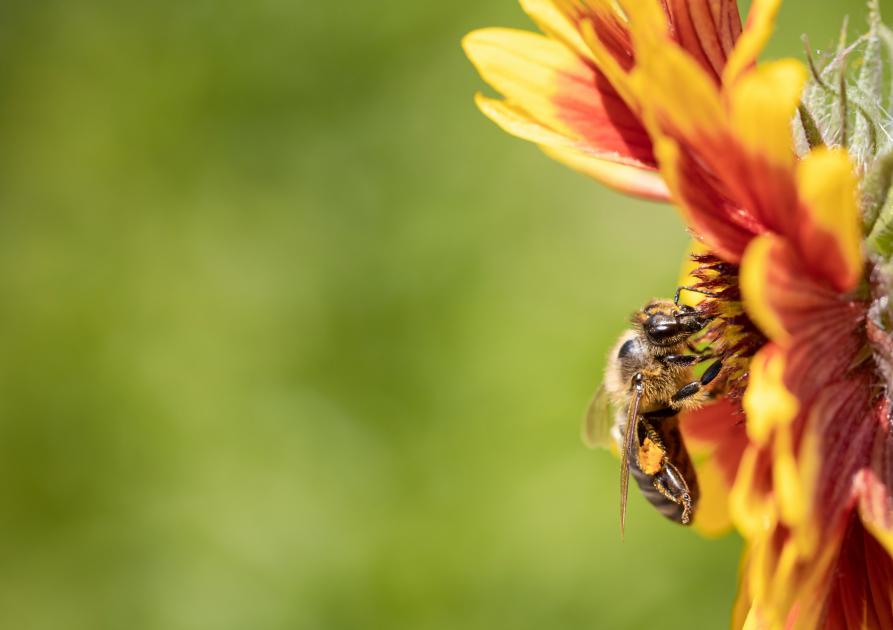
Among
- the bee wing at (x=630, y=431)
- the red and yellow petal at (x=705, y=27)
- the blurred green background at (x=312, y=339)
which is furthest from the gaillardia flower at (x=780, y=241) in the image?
the blurred green background at (x=312, y=339)

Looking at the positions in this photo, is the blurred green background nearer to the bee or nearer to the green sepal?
the bee

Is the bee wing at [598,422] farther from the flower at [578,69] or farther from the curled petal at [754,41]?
the curled petal at [754,41]

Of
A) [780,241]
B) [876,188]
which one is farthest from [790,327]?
[876,188]

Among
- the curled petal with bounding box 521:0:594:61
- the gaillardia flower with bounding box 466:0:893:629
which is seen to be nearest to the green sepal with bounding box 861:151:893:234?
the gaillardia flower with bounding box 466:0:893:629

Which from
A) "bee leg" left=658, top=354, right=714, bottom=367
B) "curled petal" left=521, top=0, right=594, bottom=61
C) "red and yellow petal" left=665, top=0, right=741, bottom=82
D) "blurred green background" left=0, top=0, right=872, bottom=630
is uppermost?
"blurred green background" left=0, top=0, right=872, bottom=630

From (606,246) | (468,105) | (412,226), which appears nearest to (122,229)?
(412,226)

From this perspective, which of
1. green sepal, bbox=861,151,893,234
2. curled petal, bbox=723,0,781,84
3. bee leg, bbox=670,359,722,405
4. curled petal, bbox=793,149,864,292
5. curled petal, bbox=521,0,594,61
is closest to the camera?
curled petal, bbox=793,149,864,292

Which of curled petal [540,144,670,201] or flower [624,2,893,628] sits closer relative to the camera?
flower [624,2,893,628]

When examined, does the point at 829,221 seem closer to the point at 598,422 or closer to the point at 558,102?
the point at 558,102
